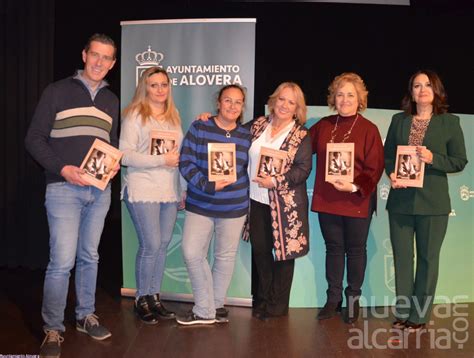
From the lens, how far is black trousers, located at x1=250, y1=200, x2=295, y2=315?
135 inches

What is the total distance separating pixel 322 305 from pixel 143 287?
1.47 meters

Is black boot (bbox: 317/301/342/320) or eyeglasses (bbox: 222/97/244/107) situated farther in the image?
black boot (bbox: 317/301/342/320)

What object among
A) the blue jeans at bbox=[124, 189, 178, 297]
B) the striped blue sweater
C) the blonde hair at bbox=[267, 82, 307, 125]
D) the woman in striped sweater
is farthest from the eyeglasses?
the blue jeans at bbox=[124, 189, 178, 297]

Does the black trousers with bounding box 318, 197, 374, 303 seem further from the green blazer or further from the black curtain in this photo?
the black curtain

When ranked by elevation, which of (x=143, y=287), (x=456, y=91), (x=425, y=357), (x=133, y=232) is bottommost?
(x=425, y=357)

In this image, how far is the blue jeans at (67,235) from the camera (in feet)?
9.02

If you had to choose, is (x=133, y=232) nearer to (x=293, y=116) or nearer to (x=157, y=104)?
(x=157, y=104)

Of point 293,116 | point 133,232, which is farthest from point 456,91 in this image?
point 133,232

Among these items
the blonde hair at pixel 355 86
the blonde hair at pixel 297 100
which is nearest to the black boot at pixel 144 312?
the blonde hair at pixel 297 100

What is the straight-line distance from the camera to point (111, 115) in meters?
3.01

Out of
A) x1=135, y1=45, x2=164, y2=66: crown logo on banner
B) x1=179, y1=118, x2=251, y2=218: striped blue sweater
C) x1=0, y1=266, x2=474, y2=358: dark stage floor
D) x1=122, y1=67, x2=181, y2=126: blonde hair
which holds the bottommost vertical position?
x1=0, y1=266, x2=474, y2=358: dark stage floor

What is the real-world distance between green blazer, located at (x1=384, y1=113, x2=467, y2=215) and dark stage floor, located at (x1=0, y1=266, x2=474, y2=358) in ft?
2.84

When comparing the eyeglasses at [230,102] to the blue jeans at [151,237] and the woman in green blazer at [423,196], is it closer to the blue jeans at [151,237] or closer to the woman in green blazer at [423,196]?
the blue jeans at [151,237]

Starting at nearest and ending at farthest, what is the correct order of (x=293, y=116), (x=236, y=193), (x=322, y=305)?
(x=236, y=193)
(x=293, y=116)
(x=322, y=305)
